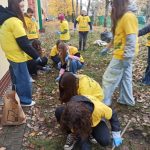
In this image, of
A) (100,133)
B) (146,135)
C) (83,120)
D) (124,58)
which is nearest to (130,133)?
(146,135)

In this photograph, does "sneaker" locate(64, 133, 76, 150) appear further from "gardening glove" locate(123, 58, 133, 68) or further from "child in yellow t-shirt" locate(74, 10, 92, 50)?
"child in yellow t-shirt" locate(74, 10, 92, 50)

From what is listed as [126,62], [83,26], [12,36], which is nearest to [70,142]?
[126,62]

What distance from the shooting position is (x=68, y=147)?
12.4 ft

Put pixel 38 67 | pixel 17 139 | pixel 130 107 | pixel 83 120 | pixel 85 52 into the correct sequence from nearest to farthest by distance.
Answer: pixel 83 120 → pixel 17 139 → pixel 130 107 → pixel 38 67 → pixel 85 52

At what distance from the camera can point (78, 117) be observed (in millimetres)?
2965

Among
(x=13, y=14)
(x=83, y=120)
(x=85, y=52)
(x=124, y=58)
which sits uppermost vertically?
(x=13, y=14)

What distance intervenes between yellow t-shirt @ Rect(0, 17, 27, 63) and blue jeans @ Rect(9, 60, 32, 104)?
126 millimetres

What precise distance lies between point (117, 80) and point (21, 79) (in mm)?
1727

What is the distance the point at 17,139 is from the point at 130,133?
1.79m

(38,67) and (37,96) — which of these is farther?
(38,67)

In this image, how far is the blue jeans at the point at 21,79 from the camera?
4703 mm

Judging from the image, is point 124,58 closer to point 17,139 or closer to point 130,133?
point 130,133

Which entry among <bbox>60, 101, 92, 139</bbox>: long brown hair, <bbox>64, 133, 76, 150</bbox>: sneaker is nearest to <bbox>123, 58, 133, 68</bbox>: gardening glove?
<bbox>64, 133, 76, 150</bbox>: sneaker

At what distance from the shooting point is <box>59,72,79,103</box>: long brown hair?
11.7 ft
